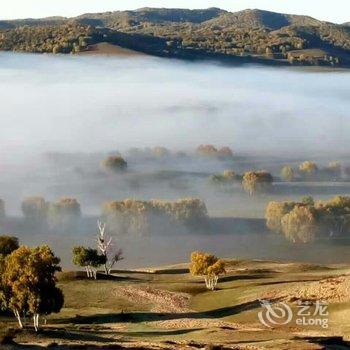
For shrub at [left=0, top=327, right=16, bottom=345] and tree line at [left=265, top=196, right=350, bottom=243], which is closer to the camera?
shrub at [left=0, top=327, right=16, bottom=345]

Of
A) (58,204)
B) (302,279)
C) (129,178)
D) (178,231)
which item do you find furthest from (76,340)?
(129,178)

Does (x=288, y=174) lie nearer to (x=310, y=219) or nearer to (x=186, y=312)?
(x=310, y=219)

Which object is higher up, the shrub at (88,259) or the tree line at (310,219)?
the shrub at (88,259)

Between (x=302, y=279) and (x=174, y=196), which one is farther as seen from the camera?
(x=174, y=196)

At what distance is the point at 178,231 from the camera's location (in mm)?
140125

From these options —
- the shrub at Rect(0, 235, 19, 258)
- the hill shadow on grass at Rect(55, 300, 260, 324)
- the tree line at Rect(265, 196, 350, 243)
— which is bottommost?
the tree line at Rect(265, 196, 350, 243)

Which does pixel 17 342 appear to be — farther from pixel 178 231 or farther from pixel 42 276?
pixel 178 231

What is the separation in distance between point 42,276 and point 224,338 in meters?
15.5


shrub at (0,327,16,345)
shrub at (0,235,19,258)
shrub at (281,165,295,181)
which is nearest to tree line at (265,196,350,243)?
shrub at (281,165,295,181)

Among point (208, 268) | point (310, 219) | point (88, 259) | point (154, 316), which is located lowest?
point (310, 219)

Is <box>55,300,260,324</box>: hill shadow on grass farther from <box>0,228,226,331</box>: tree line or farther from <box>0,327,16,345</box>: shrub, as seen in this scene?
<box>0,327,16,345</box>: shrub

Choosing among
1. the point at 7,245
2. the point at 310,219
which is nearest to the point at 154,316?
the point at 7,245

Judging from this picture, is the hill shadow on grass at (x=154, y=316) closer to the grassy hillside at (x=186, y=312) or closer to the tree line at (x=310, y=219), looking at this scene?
the grassy hillside at (x=186, y=312)

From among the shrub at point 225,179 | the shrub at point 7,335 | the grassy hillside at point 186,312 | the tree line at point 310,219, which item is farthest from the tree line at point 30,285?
the shrub at point 225,179
